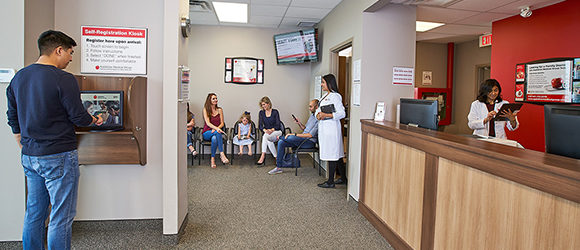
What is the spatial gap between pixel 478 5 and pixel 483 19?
3.09ft

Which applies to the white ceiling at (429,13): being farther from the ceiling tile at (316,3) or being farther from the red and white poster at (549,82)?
the red and white poster at (549,82)

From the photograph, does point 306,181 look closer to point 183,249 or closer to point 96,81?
point 183,249

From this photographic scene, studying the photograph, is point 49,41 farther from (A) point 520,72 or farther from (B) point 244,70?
(A) point 520,72

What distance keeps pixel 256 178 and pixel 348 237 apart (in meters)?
2.44

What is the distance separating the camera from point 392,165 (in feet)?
10.5

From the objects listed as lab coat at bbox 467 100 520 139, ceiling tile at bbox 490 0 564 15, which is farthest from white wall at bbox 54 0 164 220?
ceiling tile at bbox 490 0 564 15

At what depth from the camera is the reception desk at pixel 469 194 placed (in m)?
1.58

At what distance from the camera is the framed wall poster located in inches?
281

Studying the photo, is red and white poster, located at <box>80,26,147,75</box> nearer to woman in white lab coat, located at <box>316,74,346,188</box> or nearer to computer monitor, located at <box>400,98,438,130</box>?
woman in white lab coat, located at <box>316,74,346,188</box>

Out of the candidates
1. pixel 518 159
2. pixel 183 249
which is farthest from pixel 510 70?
pixel 183 249

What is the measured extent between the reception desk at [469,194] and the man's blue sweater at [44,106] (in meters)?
2.41

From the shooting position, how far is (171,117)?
2914 millimetres

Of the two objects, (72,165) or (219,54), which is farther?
(219,54)

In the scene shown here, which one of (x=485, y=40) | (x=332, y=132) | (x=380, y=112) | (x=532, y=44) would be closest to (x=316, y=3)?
(x=332, y=132)
